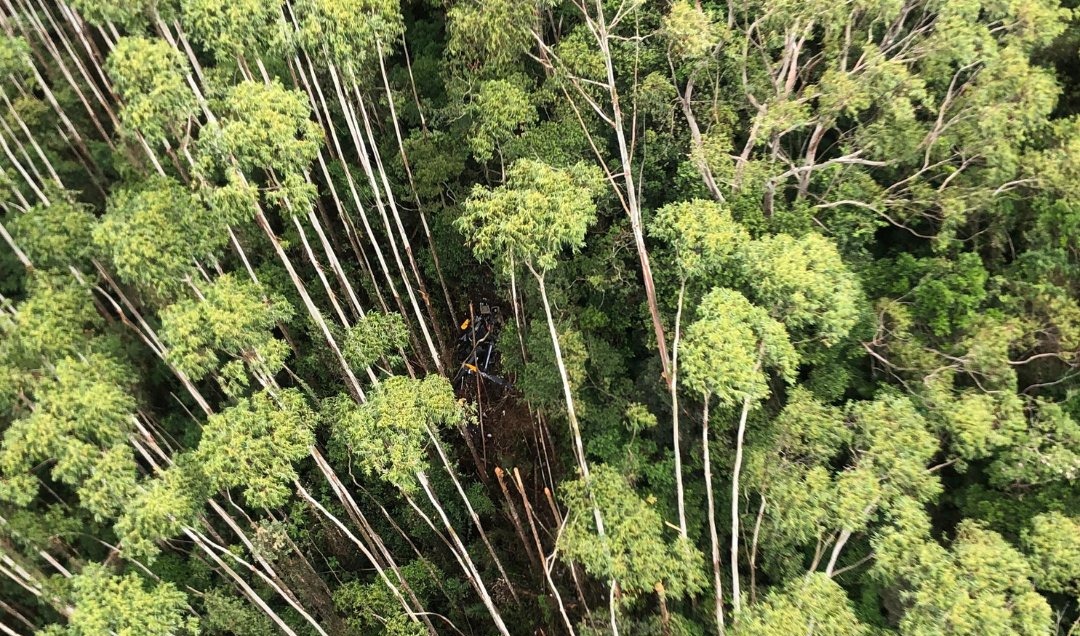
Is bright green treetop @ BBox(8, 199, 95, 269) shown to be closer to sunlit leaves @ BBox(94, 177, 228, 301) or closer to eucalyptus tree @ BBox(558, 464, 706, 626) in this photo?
sunlit leaves @ BBox(94, 177, 228, 301)

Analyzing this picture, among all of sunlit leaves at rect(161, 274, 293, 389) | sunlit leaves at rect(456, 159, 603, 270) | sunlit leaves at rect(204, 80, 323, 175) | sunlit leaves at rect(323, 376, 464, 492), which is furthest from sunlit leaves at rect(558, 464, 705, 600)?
sunlit leaves at rect(204, 80, 323, 175)

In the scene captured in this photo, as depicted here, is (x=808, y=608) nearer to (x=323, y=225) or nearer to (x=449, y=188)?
(x=449, y=188)

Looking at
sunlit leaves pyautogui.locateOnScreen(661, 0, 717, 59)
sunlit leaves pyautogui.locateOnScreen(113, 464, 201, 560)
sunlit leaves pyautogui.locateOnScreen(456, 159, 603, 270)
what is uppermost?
sunlit leaves pyautogui.locateOnScreen(661, 0, 717, 59)

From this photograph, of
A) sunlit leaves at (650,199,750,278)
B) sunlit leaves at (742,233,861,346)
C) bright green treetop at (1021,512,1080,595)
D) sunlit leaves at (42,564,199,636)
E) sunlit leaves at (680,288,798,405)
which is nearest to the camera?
bright green treetop at (1021,512,1080,595)

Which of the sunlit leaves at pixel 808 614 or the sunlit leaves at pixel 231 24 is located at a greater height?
the sunlit leaves at pixel 231 24

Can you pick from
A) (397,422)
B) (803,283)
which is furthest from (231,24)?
(803,283)

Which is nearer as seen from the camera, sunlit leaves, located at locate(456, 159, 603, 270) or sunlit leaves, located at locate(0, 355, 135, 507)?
sunlit leaves, located at locate(0, 355, 135, 507)

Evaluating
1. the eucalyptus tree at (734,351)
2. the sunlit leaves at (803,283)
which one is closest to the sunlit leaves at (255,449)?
the eucalyptus tree at (734,351)

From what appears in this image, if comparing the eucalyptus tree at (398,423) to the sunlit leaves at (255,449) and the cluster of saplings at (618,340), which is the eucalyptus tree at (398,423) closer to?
the cluster of saplings at (618,340)
